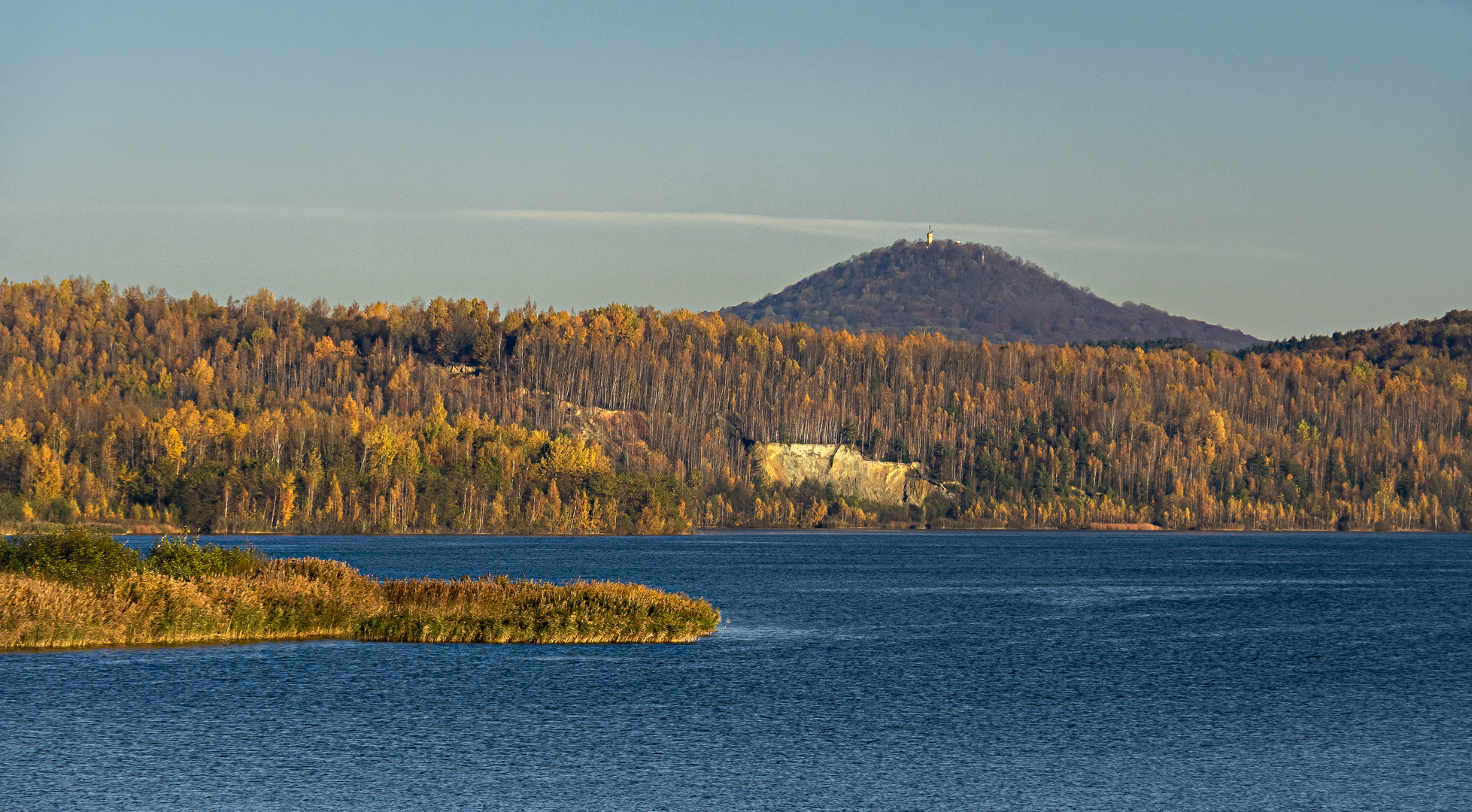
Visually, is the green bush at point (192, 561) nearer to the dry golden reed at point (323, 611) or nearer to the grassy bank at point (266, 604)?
the grassy bank at point (266, 604)

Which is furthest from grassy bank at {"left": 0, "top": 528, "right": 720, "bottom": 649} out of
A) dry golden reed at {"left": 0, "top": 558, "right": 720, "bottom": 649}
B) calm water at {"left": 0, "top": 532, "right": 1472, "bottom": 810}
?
calm water at {"left": 0, "top": 532, "right": 1472, "bottom": 810}

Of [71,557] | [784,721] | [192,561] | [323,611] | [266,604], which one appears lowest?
[784,721]

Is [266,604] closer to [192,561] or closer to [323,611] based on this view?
[323,611]

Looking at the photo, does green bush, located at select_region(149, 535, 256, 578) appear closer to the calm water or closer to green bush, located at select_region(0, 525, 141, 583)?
green bush, located at select_region(0, 525, 141, 583)

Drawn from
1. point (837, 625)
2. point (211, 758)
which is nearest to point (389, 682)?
point (211, 758)

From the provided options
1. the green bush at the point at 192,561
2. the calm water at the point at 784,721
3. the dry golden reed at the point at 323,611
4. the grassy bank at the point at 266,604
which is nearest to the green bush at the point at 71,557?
the grassy bank at the point at 266,604

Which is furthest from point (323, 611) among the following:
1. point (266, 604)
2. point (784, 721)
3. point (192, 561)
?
point (784, 721)

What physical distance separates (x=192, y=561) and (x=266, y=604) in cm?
385

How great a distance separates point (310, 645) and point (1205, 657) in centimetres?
4087

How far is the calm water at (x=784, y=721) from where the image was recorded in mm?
38031

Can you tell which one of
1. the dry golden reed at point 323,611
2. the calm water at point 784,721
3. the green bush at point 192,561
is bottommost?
the calm water at point 784,721

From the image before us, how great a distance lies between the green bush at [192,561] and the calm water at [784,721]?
4910 mm

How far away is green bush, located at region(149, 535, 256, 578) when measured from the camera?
6700 centimetres

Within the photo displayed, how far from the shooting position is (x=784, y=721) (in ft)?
162
